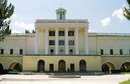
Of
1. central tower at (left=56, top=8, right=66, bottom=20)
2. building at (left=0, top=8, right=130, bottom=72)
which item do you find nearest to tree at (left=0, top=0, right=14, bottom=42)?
building at (left=0, top=8, right=130, bottom=72)

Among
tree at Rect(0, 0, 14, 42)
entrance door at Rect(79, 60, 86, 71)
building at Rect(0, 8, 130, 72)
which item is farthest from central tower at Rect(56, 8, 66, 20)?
tree at Rect(0, 0, 14, 42)

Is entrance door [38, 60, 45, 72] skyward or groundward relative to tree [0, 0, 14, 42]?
groundward

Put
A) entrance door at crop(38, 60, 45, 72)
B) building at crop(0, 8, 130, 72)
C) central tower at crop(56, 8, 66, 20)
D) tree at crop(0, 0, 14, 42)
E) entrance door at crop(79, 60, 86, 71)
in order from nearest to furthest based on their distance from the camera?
tree at crop(0, 0, 14, 42) → building at crop(0, 8, 130, 72) → entrance door at crop(38, 60, 45, 72) → entrance door at crop(79, 60, 86, 71) → central tower at crop(56, 8, 66, 20)

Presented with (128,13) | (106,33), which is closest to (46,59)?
(106,33)

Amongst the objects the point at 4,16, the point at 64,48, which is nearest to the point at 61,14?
the point at 64,48

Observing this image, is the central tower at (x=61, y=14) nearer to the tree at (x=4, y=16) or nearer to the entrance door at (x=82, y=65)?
the entrance door at (x=82, y=65)

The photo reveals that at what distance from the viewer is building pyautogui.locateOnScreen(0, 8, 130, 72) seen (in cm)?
4541

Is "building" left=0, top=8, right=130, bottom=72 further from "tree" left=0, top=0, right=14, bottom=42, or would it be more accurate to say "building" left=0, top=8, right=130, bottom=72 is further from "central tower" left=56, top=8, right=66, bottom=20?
"tree" left=0, top=0, right=14, bottom=42

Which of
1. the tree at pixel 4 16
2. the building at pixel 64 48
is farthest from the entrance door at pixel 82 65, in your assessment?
the tree at pixel 4 16

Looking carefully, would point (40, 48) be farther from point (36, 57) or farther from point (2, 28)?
point (2, 28)

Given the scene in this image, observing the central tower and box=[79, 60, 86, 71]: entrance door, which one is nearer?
box=[79, 60, 86, 71]: entrance door

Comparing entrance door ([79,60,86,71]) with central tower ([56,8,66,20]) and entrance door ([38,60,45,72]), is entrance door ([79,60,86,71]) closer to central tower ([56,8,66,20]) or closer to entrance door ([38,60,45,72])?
entrance door ([38,60,45,72])

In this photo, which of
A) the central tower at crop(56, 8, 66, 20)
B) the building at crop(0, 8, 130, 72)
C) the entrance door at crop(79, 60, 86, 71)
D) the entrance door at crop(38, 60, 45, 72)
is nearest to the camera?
the building at crop(0, 8, 130, 72)

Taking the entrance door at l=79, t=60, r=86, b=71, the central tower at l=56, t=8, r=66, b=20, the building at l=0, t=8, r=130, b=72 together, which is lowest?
the entrance door at l=79, t=60, r=86, b=71
